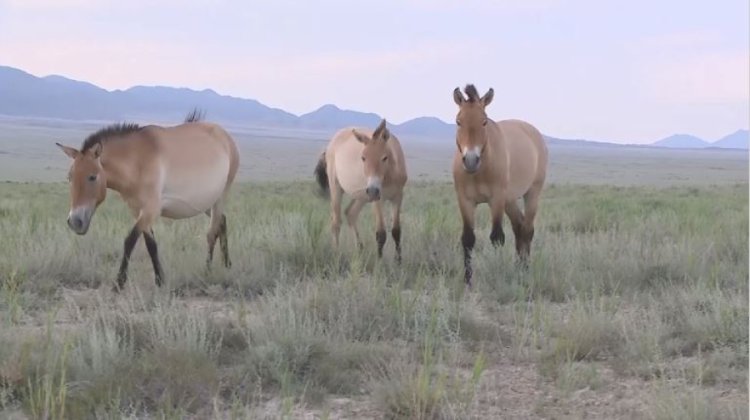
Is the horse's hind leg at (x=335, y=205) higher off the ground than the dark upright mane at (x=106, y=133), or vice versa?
the dark upright mane at (x=106, y=133)

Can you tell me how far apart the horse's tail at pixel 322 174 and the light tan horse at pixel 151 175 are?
287 centimetres

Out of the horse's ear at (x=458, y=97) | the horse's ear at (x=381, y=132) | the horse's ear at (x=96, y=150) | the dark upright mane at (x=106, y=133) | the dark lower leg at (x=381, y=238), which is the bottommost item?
the dark lower leg at (x=381, y=238)

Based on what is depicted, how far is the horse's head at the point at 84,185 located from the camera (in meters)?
6.92

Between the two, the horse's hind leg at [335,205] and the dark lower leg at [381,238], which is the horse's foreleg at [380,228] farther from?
the horse's hind leg at [335,205]

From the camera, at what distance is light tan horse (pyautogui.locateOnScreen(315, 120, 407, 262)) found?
30.1 feet

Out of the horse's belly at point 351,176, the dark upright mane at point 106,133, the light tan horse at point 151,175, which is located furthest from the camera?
the horse's belly at point 351,176

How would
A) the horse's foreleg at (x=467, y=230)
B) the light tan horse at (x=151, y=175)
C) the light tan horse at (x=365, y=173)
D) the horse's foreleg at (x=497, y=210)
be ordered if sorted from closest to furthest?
the light tan horse at (x=151, y=175), the horse's foreleg at (x=467, y=230), the horse's foreleg at (x=497, y=210), the light tan horse at (x=365, y=173)

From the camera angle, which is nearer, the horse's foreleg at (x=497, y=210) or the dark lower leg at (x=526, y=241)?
the horse's foreleg at (x=497, y=210)

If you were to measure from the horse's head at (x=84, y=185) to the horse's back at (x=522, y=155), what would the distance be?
4266 millimetres

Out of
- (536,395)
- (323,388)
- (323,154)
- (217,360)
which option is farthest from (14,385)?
(323,154)

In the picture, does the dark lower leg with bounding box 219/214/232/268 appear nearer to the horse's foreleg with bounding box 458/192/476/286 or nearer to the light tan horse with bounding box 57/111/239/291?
the light tan horse with bounding box 57/111/239/291

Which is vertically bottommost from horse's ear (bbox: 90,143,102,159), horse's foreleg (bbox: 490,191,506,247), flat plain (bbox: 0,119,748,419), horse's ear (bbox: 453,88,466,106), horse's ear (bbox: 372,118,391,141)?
flat plain (bbox: 0,119,748,419)

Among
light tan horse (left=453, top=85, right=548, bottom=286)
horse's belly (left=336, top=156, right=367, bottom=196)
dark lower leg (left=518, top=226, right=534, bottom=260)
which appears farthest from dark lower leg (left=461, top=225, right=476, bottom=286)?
horse's belly (left=336, top=156, right=367, bottom=196)

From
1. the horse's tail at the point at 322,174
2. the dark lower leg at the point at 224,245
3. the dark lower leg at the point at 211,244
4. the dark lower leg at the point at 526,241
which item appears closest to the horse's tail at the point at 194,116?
the dark lower leg at the point at 224,245
